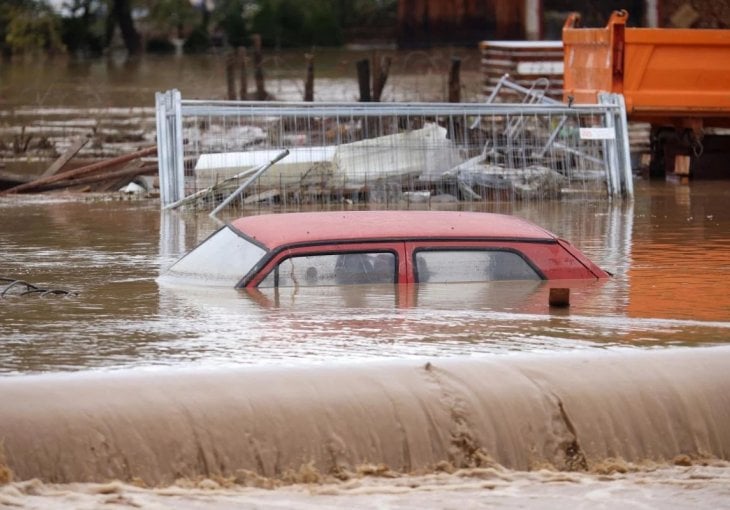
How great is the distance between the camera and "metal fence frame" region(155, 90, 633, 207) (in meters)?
17.5

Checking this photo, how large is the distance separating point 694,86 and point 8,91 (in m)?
19.4

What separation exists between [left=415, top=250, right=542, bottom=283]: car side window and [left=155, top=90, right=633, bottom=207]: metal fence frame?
7.57 metres

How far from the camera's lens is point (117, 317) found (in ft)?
33.2

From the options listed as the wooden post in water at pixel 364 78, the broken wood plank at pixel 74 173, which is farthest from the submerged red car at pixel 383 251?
→ the wooden post in water at pixel 364 78

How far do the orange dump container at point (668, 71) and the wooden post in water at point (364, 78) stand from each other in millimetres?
7007

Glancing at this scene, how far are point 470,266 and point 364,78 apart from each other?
17.2m

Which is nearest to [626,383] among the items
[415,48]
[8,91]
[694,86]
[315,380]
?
[315,380]

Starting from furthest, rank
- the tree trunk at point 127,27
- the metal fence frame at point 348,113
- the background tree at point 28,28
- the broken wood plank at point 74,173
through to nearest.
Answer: the tree trunk at point 127,27, the background tree at point 28,28, the broken wood plank at point 74,173, the metal fence frame at point 348,113

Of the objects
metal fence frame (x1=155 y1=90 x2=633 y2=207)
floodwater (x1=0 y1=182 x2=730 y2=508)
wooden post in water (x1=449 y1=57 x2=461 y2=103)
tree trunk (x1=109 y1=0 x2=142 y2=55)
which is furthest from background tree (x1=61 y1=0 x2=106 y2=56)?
floodwater (x1=0 y1=182 x2=730 y2=508)

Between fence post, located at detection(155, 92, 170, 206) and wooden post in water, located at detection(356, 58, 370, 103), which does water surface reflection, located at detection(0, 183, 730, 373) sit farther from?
wooden post in water, located at detection(356, 58, 370, 103)

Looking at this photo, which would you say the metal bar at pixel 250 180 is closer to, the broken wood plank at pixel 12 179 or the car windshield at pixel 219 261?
the broken wood plank at pixel 12 179

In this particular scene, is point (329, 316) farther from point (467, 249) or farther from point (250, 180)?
point (250, 180)

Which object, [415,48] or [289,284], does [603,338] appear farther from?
[415,48]

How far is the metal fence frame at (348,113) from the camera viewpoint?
1752 centimetres
